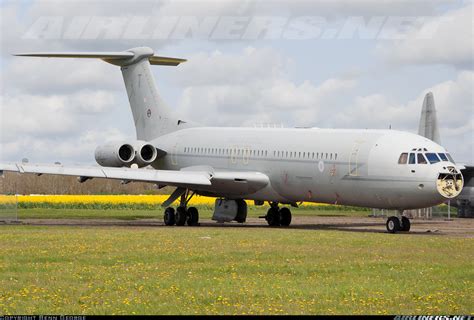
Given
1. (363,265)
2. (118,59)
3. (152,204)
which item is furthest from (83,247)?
(152,204)

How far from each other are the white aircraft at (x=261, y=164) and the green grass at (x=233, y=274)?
3.42m

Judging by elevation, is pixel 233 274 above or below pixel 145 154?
below

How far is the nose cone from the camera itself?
110ft

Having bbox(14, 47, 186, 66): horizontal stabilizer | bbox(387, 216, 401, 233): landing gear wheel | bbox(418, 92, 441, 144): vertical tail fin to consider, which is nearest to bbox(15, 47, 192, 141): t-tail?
bbox(14, 47, 186, 66): horizontal stabilizer

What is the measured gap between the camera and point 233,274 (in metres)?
20.5

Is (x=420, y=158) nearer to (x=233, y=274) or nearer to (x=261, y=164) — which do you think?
(x=261, y=164)

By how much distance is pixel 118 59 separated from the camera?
4759 cm

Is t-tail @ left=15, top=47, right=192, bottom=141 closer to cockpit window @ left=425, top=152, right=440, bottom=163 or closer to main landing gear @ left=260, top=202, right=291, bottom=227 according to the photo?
main landing gear @ left=260, top=202, right=291, bottom=227

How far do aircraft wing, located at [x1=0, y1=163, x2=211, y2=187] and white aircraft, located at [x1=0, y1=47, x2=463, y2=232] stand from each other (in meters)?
0.04

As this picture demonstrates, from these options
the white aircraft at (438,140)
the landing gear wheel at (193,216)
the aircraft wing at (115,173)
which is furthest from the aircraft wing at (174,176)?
the white aircraft at (438,140)

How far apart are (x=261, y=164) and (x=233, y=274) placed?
2037 centimetres

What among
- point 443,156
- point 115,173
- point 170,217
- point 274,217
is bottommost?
point 170,217

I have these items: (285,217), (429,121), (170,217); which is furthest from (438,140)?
(170,217)

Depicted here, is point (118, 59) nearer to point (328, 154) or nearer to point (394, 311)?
point (328, 154)
